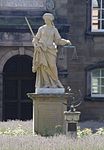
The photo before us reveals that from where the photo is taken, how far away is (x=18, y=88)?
29.6 meters

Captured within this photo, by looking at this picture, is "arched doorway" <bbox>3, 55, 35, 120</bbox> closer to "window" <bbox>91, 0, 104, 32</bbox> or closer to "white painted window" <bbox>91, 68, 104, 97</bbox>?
"white painted window" <bbox>91, 68, 104, 97</bbox>

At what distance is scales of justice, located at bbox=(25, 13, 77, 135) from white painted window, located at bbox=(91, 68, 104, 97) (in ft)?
39.7

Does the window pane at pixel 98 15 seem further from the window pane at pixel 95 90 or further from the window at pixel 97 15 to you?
the window pane at pixel 95 90

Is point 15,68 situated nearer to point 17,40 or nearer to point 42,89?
point 17,40

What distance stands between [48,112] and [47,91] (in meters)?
0.61

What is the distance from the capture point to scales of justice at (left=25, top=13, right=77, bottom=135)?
17219 millimetres

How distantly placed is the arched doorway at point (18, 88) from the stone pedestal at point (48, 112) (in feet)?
39.2

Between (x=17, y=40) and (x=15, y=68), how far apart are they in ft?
11.7

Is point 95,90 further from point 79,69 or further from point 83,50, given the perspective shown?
point 83,50

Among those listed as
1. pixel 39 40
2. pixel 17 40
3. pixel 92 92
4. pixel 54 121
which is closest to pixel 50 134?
pixel 54 121

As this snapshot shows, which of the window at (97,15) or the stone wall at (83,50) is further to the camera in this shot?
the window at (97,15)

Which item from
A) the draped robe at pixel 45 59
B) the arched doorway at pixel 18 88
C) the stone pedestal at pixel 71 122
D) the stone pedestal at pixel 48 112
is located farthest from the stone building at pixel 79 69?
the stone pedestal at pixel 71 122

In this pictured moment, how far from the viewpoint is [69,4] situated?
2944 cm

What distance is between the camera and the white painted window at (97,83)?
29.5 meters
